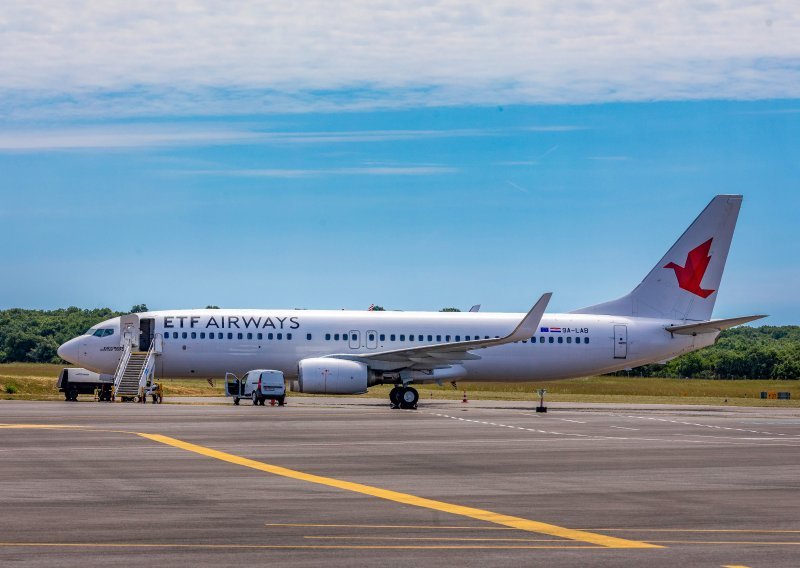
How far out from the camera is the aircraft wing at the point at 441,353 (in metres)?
43.8

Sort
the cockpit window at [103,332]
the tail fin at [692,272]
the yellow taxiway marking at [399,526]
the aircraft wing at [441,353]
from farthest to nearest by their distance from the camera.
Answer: the tail fin at [692,272] < the cockpit window at [103,332] < the aircraft wing at [441,353] < the yellow taxiway marking at [399,526]

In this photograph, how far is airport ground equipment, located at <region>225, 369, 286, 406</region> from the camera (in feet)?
147

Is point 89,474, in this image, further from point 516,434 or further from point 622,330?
point 622,330

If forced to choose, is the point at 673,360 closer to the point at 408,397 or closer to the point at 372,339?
the point at 372,339

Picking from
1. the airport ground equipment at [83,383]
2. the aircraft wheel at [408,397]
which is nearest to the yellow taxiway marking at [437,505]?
the aircraft wheel at [408,397]

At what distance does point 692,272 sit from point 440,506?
36615 mm

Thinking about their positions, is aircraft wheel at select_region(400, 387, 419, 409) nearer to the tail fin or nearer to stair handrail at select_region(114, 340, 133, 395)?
stair handrail at select_region(114, 340, 133, 395)

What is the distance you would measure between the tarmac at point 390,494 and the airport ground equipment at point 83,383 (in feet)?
50.6

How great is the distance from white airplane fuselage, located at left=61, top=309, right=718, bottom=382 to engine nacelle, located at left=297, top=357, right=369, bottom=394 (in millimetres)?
3203

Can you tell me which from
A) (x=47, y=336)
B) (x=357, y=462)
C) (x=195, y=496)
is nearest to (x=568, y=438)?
(x=357, y=462)

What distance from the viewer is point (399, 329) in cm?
4753

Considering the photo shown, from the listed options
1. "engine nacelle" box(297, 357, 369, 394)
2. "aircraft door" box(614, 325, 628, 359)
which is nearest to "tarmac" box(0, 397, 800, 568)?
"engine nacelle" box(297, 357, 369, 394)

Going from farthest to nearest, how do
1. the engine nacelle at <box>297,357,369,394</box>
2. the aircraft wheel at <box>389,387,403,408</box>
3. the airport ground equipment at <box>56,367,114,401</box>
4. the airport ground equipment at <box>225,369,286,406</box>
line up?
the airport ground equipment at <box>56,367,114,401</box>, the airport ground equipment at <box>225,369,286,406</box>, the aircraft wheel at <box>389,387,403,408</box>, the engine nacelle at <box>297,357,369,394</box>

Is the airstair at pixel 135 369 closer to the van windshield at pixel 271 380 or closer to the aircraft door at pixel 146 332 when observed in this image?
the aircraft door at pixel 146 332
